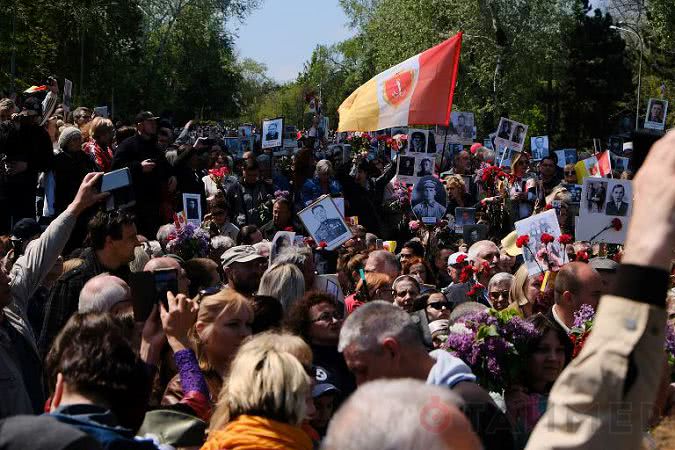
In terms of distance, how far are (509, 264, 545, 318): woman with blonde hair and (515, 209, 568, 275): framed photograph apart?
0.68 ft

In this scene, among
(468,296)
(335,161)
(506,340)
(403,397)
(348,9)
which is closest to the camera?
(403,397)

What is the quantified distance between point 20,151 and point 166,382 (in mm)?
6232

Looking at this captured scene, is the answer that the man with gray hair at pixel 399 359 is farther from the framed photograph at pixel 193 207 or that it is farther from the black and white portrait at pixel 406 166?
the black and white portrait at pixel 406 166

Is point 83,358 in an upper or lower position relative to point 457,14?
lower

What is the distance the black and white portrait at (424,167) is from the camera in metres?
14.9

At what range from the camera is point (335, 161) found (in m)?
18.1

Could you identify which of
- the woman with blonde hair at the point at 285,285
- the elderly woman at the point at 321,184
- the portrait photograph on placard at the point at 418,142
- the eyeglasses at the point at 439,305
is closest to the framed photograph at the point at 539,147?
the portrait photograph on placard at the point at 418,142

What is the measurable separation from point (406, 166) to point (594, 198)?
5096 mm

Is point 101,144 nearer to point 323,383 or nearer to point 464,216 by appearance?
point 464,216

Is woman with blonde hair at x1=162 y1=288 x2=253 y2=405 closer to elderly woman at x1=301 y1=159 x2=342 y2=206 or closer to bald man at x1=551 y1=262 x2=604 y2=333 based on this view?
bald man at x1=551 y1=262 x2=604 y2=333

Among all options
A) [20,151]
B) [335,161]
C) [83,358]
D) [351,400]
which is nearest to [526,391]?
[83,358]

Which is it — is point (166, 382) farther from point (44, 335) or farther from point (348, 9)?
point (348, 9)

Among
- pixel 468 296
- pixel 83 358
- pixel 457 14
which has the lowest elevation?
pixel 468 296

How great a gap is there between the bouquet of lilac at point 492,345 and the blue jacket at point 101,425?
2.19 meters
